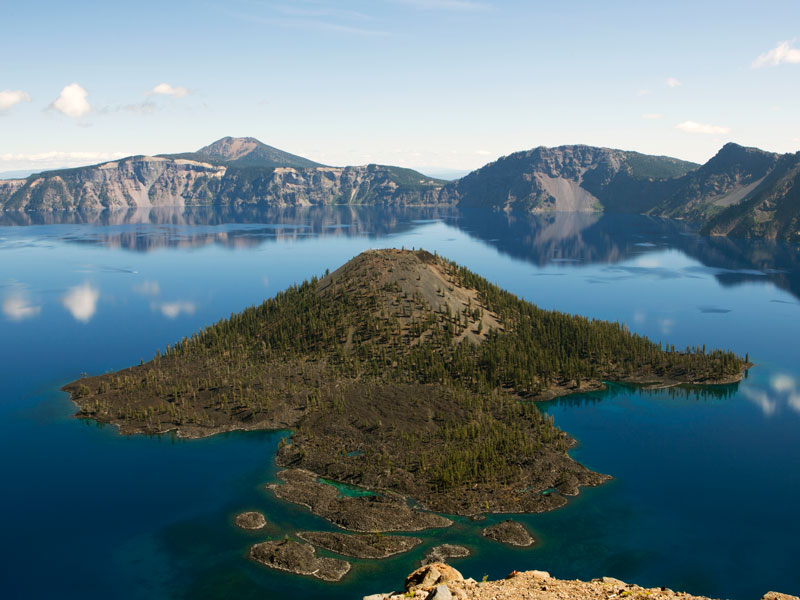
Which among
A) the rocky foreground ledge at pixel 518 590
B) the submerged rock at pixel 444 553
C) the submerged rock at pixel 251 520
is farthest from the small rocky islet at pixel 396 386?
the rocky foreground ledge at pixel 518 590

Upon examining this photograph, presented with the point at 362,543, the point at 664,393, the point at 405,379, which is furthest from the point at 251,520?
the point at 664,393

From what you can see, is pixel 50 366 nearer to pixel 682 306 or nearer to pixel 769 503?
pixel 769 503

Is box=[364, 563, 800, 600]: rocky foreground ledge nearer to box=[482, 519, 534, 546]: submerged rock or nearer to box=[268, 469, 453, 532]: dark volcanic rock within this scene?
box=[482, 519, 534, 546]: submerged rock

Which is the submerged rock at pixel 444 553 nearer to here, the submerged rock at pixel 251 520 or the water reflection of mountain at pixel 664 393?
the submerged rock at pixel 251 520

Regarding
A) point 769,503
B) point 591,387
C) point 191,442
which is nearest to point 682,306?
point 591,387

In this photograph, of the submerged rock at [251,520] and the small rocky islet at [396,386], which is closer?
the submerged rock at [251,520]

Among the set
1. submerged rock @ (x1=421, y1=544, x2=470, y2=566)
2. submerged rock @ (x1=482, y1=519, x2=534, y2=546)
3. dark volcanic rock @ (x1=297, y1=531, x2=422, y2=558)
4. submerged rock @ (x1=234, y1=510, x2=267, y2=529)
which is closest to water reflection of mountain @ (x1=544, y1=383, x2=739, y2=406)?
submerged rock @ (x1=482, y1=519, x2=534, y2=546)
